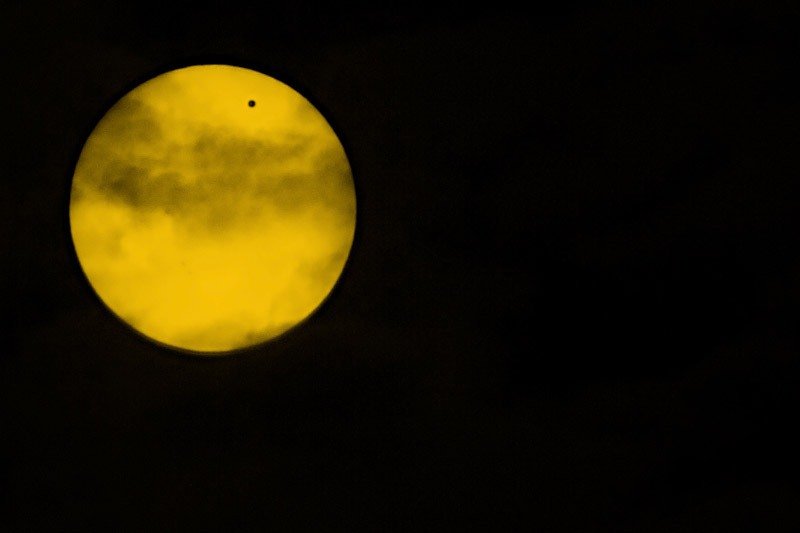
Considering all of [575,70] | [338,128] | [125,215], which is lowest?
[125,215]

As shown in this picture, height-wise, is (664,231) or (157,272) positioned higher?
(664,231)

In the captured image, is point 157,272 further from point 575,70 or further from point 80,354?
point 575,70

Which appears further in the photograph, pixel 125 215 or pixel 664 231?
pixel 664 231

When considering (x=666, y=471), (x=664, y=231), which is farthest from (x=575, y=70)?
(x=666, y=471)
